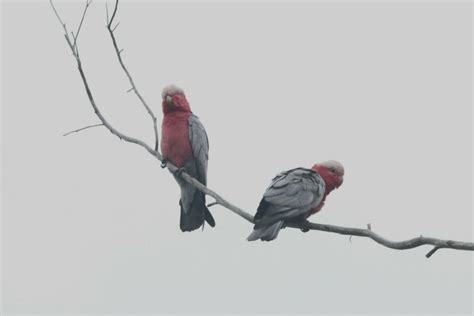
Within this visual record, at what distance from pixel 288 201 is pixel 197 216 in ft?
5.58

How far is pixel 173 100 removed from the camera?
316 inches

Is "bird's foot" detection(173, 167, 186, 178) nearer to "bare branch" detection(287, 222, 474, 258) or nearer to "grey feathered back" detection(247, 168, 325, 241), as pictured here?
"grey feathered back" detection(247, 168, 325, 241)

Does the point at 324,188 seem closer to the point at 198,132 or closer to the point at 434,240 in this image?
the point at 198,132

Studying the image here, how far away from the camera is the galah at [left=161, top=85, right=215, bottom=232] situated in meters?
7.96

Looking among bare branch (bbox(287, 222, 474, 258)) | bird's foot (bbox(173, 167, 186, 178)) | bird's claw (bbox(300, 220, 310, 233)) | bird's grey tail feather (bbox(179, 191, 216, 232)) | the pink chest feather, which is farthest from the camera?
bird's grey tail feather (bbox(179, 191, 216, 232))

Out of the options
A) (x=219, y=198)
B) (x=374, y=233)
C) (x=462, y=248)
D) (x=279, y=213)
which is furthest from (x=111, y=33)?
(x=462, y=248)

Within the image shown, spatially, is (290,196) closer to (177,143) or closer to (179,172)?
(179,172)

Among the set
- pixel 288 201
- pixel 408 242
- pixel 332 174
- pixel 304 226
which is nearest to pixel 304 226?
pixel 304 226

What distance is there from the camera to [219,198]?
6.09 metres

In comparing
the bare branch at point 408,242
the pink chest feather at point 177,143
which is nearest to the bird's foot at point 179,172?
the pink chest feather at point 177,143

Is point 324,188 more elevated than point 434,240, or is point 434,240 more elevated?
point 324,188

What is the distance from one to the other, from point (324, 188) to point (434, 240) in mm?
2239

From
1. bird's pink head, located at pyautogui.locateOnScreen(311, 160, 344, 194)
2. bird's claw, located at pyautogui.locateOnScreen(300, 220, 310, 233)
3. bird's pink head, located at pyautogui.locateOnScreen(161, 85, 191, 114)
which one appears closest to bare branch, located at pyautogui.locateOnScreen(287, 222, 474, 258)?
bird's claw, located at pyautogui.locateOnScreen(300, 220, 310, 233)

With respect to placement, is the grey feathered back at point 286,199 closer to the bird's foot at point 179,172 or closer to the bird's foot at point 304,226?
the bird's foot at point 304,226
